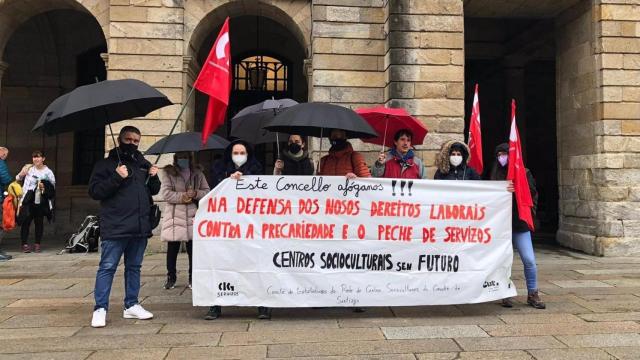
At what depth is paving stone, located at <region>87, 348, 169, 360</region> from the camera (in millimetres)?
4043

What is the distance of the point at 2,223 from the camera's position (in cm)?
946

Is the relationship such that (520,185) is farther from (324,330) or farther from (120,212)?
(120,212)

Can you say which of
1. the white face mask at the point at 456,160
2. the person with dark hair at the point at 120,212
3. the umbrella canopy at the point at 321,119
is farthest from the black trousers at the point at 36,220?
the white face mask at the point at 456,160

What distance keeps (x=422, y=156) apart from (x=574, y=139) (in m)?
3.88

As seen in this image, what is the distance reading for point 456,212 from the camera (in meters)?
5.38

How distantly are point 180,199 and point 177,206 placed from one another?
117mm

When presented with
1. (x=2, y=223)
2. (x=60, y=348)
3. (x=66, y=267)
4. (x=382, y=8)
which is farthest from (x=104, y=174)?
(x=382, y=8)

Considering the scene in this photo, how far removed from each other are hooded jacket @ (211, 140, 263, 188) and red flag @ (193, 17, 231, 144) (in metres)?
0.37

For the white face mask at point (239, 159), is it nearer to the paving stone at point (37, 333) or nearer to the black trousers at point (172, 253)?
the black trousers at point (172, 253)

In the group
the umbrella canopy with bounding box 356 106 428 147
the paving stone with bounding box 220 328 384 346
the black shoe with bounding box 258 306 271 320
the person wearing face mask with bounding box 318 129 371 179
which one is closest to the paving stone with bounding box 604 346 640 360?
the paving stone with bounding box 220 328 384 346

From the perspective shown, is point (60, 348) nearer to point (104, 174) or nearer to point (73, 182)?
point (104, 174)

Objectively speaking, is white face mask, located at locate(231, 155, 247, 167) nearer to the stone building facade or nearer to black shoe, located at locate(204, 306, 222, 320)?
black shoe, located at locate(204, 306, 222, 320)

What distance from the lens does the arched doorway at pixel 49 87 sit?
44.4 ft

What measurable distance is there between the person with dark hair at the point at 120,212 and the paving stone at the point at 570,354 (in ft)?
12.8
